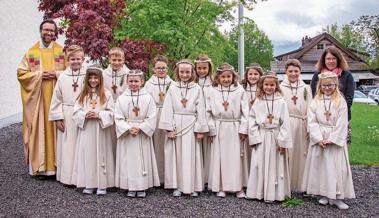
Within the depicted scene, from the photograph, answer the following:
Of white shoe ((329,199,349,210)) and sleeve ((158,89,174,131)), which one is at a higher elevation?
sleeve ((158,89,174,131))

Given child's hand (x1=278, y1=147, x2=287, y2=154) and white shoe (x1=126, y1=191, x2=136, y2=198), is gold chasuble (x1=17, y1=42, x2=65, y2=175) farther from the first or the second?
child's hand (x1=278, y1=147, x2=287, y2=154)

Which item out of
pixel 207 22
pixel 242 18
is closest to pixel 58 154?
pixel 207 22

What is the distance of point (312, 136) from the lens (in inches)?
251

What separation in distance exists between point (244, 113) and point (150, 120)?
1.45m

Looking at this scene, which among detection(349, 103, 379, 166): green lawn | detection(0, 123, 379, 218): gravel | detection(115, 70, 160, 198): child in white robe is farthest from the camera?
detection(349, 103, 379, 166): green lawn

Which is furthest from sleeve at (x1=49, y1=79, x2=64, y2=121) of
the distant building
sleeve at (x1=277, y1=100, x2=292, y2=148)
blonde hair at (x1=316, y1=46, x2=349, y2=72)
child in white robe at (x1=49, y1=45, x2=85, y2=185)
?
the distant building

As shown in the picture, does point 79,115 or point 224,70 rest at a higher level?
point 224,70

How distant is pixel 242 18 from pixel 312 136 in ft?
19.9

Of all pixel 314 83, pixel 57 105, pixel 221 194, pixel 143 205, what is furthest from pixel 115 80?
Result: pixel 314 83

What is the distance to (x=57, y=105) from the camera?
727cm

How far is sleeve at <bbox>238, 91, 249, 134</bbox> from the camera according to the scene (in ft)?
22.0

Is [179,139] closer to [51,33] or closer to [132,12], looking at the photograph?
[51,33]

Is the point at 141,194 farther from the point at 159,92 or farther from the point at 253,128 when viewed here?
the point at 253,128

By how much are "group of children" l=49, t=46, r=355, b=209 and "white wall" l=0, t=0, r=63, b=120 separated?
8.02 meters
